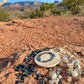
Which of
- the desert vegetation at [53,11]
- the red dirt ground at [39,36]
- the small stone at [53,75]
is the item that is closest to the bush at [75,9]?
the desert vegetation at [53,11]

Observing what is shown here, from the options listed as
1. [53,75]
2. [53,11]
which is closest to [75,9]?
[53,11]

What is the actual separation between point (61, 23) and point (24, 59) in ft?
13.4

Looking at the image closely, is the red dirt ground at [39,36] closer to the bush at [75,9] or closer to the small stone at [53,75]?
the small stone at [53,75]

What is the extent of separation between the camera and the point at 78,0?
11.1 metres

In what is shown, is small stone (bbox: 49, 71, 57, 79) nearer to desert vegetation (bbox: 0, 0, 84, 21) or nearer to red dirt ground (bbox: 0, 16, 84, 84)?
red dirt ground (bbox: 0, 16, 84, 84)

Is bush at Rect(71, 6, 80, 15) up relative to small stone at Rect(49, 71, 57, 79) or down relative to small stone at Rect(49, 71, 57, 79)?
up

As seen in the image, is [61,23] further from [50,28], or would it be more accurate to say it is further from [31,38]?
[31,38]

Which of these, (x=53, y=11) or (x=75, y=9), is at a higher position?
(x=75, y=9)

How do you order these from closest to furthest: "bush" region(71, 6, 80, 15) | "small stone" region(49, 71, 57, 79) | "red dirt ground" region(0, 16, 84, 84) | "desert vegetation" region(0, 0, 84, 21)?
"small stone" region(49, 71, 57, 79)
"red dirt ground" region(0, 16, 84, 84)
"desert vegetation" region(0, 0, 84, 21)
"bush" region(71, 6, 80, 15)

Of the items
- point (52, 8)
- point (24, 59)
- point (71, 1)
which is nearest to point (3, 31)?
point (24, 59)

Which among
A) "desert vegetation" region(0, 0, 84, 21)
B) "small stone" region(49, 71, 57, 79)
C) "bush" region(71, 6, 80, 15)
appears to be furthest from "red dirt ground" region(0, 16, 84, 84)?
"bush" region(71, 6, 80, 15)

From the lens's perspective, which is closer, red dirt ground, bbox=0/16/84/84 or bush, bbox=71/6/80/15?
red dirt ground, bbox=0/16/84/84

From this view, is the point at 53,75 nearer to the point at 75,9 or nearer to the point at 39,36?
the point at 39,36

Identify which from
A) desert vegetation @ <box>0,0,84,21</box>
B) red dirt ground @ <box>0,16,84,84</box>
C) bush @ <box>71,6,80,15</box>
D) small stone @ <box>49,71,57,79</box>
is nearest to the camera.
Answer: small stone @ <box>49,71,57,79</box>
